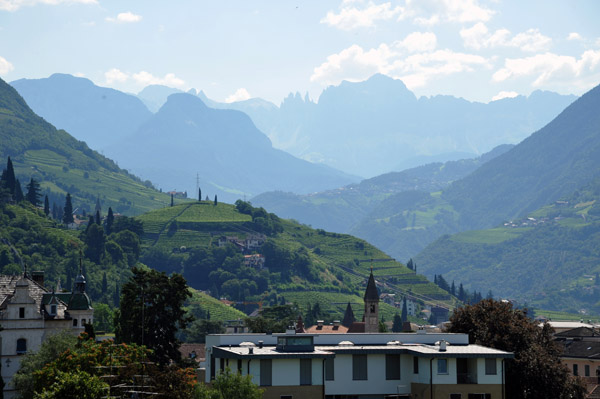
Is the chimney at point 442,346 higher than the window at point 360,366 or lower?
higher

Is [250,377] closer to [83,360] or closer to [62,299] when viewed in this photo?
[83,360]

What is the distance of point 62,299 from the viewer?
118062mm

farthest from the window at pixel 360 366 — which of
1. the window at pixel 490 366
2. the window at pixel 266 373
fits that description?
the window at pixel 490 366

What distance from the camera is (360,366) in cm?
7638

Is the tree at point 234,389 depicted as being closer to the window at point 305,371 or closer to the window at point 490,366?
the window at point 305,371

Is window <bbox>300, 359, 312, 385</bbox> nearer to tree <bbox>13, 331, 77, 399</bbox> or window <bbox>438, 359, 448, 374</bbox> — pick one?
window <bbox>438, 359, 448, 374</bbox>

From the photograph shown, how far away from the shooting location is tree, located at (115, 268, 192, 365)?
99.6 metres

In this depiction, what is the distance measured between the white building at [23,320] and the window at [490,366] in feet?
145

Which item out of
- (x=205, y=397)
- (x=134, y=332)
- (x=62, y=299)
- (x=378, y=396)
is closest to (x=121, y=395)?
(x=205, y=397)

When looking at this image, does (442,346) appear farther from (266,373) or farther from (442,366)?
(266,373)

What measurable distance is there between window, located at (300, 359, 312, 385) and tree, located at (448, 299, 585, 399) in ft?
62.2

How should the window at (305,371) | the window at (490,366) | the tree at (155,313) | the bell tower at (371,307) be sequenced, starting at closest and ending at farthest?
the window at (305,371) → the window at (490,366) → the tree at (155,313) → the bell tower at (371,307)

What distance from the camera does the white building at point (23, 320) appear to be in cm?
10181

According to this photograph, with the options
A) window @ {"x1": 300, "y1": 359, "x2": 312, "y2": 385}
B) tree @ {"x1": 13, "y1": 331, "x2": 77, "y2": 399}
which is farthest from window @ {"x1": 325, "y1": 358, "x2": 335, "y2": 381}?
tree @ {"x1": 13, "y1": 331, "x2": 77, "y2": 399}
